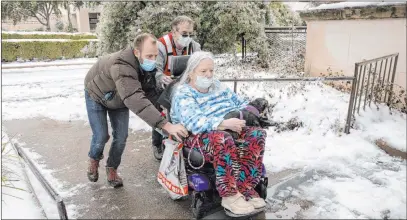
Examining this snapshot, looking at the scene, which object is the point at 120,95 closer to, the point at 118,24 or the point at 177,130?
the point at 177,130

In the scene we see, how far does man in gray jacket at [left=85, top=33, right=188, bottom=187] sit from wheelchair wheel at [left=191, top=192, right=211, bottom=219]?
0.46 m

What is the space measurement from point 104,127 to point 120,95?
59cm

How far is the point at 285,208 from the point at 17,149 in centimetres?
287

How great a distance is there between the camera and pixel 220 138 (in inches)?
94.6

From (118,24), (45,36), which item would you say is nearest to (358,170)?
(118,24)

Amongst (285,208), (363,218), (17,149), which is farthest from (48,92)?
(363,218)

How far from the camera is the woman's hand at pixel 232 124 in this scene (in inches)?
96.8

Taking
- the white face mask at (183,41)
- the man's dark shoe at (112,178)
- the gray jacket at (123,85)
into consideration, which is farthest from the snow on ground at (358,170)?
the man's dark shoe at (112,178)

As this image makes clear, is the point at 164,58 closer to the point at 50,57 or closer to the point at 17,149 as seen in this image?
the point at 17,149

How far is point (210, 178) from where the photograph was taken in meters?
2.50

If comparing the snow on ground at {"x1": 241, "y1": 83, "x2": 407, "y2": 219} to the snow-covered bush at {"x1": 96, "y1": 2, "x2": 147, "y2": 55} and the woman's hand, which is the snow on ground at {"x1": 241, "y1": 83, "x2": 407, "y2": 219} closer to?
the woman's hand

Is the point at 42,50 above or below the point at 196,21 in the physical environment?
below

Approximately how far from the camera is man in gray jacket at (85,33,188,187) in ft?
8.34

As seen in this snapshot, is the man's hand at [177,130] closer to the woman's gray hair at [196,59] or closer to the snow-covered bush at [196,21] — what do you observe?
the woman's gray hair at [196,59]
